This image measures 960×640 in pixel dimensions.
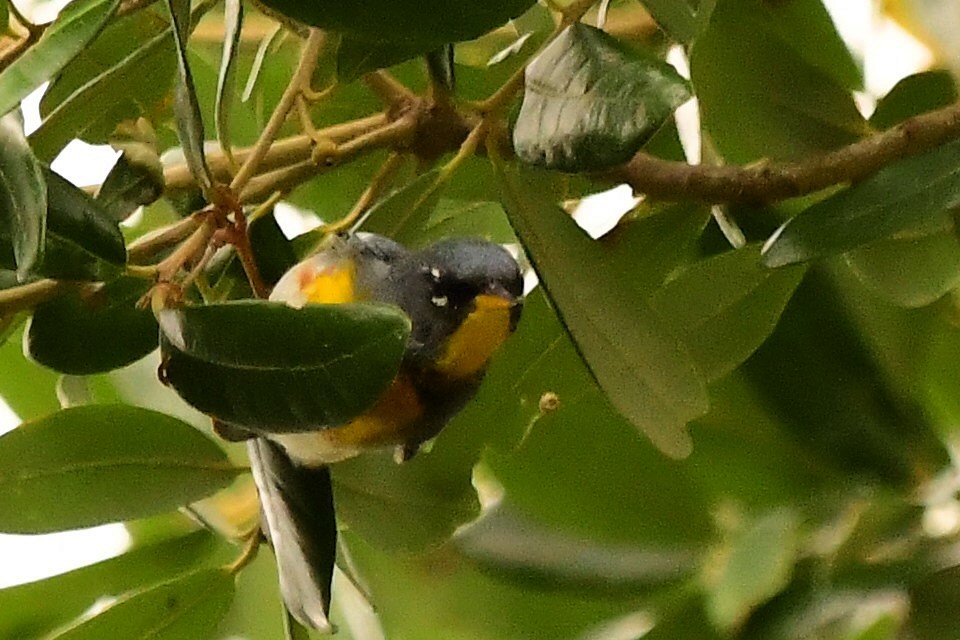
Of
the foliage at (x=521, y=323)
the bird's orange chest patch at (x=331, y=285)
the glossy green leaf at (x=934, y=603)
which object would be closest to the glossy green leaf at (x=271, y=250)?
the foliage at (x=521, y=323)

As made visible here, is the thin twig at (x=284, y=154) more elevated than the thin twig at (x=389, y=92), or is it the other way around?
the thin twig at (x=284, y=154)

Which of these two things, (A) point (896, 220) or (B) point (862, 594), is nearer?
(A) point (896, 220)

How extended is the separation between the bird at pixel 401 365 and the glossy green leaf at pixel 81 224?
0.06 meters

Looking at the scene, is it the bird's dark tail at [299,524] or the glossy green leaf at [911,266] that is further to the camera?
the glossy green leaf at [911,266]

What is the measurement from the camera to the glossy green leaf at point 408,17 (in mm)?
345

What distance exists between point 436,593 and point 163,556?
0.17m

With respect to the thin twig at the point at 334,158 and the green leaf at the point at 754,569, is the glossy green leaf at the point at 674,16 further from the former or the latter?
the green leaf at the point at 754,569

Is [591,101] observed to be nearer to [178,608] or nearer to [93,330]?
[93,330]

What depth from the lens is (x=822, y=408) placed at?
2.39 ft

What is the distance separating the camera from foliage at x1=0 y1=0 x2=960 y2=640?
14.7 inches

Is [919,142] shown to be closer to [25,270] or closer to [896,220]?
[896,220]

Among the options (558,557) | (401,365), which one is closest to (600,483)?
(558,557)

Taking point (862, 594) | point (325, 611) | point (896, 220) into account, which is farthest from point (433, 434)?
point (862, 594)

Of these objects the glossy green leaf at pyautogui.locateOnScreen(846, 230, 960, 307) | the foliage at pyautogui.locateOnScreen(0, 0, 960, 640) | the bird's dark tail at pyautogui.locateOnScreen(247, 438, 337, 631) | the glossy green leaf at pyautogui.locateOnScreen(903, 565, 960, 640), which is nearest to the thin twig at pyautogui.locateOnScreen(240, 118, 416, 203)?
the foliage at pyautogui.locateOnScreen(0, 0, 960, 640)
